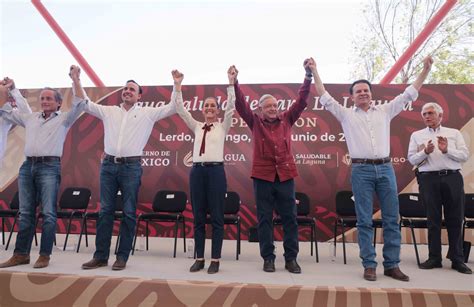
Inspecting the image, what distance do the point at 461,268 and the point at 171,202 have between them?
3327 mm

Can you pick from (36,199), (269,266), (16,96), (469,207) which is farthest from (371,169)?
(16,96)

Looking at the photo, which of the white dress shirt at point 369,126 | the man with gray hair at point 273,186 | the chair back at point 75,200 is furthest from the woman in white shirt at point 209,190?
the chair back at point 75,200

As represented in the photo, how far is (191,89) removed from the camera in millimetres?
5996

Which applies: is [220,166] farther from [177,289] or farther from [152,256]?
[152,256]

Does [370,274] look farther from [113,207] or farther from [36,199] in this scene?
[36,199]

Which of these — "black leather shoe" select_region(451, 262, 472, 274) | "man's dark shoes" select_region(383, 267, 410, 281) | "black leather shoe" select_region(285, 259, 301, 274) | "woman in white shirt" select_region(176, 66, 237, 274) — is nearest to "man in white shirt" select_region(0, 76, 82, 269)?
"woman in white shirt" select_region(176, 66, 237, 274)

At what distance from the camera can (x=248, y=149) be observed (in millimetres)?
5809

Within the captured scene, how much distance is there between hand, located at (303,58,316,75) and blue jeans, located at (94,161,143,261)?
6.02 feet

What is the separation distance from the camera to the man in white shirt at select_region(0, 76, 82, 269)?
314 cm

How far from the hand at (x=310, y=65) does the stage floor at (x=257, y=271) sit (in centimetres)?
182

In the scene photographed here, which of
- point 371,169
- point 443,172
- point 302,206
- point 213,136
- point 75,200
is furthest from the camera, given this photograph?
point 75,200

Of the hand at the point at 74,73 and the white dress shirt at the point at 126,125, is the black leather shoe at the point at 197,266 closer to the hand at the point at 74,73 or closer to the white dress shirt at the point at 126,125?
the white dress shirt at the point at 126,125

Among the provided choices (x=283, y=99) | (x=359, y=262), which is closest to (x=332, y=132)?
(x=283, y=99)

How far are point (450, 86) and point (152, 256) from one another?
17.3 feet
